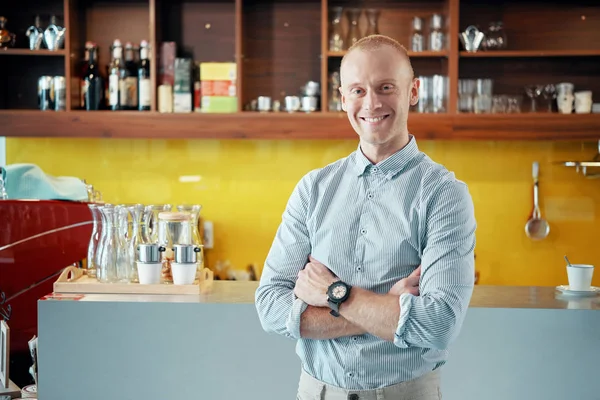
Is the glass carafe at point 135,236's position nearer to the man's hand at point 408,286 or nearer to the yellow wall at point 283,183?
the man's hand at point 408,286

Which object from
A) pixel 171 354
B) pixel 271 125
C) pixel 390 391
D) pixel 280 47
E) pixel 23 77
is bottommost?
pixel 171 354

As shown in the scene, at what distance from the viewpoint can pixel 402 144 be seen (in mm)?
1534

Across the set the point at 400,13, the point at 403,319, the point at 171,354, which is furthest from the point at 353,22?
the point at 403,319

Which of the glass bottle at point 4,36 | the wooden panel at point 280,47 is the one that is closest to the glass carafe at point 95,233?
the wooden panel at point 280,47

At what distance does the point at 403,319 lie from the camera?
1333 mm

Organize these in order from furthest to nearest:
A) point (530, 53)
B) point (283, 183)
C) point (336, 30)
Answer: point (283, 183) < point (336, 30) < point (530, 53)

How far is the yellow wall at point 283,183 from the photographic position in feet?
12.2

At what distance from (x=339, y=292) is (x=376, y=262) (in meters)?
0.09

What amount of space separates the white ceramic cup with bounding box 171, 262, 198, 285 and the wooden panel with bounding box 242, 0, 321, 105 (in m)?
1.58

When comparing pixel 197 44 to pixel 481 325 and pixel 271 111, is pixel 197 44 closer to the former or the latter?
pixel 271 111

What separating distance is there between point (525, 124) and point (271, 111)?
3.67 ft

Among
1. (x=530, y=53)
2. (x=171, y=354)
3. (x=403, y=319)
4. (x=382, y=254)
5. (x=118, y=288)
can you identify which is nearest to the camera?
(x=403, y=319)

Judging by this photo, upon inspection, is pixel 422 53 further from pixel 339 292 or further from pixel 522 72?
pixel 339 292

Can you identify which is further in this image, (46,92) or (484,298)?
(46,92)
